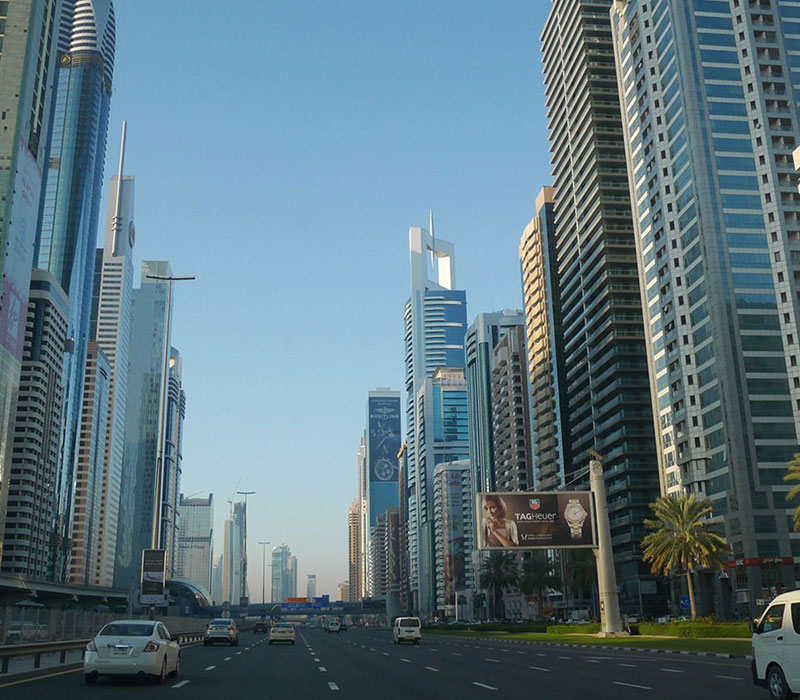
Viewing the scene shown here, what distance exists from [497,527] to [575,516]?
6.01 meters

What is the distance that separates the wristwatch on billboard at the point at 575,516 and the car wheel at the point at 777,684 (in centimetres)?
4943

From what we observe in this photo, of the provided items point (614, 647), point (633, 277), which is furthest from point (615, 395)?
point (614, 647)

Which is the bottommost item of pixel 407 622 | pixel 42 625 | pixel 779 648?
pixel 407 622

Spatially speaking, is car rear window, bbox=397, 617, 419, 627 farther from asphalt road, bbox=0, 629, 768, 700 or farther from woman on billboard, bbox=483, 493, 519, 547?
asphalt road, bbox=0, 629, 768, 700

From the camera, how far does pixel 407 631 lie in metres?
61.7

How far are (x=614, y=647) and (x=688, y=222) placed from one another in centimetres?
7969

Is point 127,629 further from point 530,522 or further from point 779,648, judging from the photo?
point 530,522

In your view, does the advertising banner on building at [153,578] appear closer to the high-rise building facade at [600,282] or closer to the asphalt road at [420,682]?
the asphalt road at [420,682]

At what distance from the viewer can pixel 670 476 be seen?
4675 inches

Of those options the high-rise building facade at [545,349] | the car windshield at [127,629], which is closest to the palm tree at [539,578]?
the high-rise building facade at [545,349]

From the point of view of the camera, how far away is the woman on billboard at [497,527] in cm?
6562

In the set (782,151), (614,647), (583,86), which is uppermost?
(583,86)

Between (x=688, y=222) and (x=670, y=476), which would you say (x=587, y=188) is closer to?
(x=688, y=222)

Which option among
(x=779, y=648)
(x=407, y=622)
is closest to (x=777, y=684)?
(x=779, y=648)
